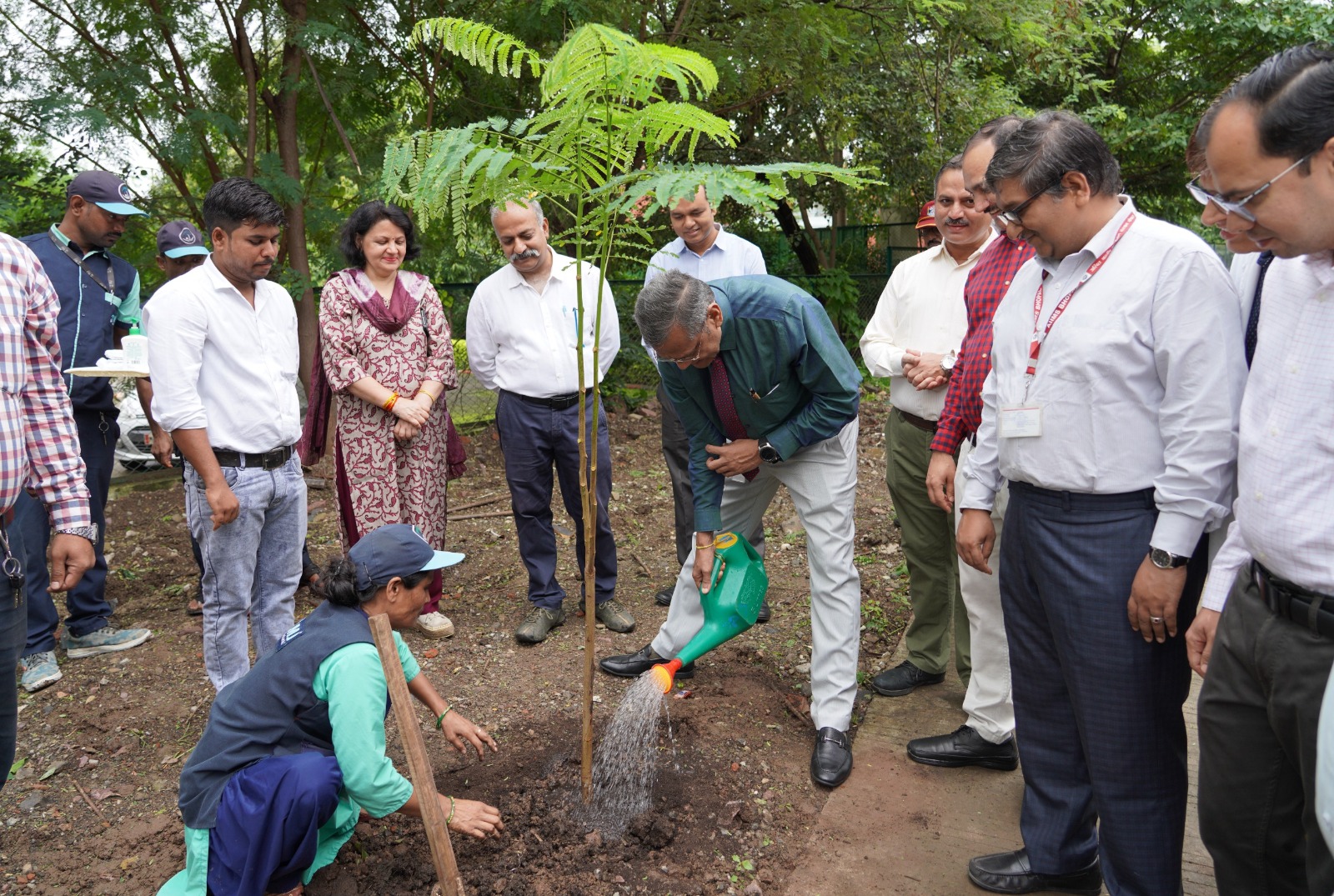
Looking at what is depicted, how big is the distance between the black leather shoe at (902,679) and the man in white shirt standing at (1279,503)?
1.99m

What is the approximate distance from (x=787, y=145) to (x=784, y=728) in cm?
845

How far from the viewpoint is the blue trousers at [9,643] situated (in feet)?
8.13

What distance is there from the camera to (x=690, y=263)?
16.1 feet

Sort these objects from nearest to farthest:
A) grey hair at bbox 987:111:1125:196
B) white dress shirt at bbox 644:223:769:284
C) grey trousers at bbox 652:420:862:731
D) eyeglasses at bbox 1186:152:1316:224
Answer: eyeglasses at bbox 1186:152:1316:224 < grey hair at bbox 987:111:1125:196 < grey trousers at bbox 652:420:862:731 < white dress shirt at bbox 644:223:769:284

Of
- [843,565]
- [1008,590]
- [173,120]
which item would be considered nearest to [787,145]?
[173,120]

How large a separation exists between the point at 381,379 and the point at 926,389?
98.5 inches

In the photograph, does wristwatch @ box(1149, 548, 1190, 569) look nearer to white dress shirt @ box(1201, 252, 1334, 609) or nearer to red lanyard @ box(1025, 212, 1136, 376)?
white dress shirt @ box(1201, 252, 1334, 609)

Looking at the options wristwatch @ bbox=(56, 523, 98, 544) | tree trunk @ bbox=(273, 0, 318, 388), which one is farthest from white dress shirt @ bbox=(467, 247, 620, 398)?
wristwatch @ bbox=(56, 523, 98, 544)

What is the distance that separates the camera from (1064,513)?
2.36m

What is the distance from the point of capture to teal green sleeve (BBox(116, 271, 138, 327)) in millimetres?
4801

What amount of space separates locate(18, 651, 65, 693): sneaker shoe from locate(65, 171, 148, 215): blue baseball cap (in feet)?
6.88

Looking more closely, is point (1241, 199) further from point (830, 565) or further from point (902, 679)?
point (902, 679)

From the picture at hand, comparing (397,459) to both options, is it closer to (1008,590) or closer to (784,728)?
(784,728)

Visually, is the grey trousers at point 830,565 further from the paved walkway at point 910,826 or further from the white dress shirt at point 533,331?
the white dress shirt at point 533,331
